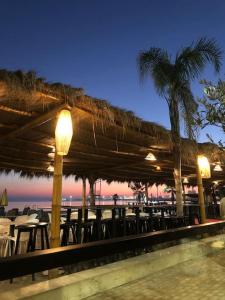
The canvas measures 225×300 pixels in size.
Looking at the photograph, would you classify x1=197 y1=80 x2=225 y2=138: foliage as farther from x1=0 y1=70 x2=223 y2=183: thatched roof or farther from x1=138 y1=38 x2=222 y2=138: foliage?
A: x1=0 y1=70 x2=223 y2=183: thatched roof

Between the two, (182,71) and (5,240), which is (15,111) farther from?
(182,71)

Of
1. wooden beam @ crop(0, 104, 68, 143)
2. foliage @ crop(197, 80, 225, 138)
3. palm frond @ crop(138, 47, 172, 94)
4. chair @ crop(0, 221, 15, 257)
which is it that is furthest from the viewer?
palm frond @ crop(138, 47, 172, 94)

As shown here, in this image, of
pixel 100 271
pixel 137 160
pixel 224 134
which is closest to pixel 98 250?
pixel 100 271

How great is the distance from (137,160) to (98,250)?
4.84 meters

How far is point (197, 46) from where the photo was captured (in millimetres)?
5996

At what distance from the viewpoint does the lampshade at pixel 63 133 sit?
346cm

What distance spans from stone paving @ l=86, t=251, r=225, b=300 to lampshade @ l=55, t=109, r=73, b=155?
165 cm

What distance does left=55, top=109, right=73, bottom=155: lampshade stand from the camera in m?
3.46

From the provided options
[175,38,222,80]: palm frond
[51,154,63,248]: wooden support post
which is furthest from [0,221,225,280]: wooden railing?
[175,38,222,80]: palm frond

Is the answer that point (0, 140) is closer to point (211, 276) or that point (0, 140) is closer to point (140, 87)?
point (140, 87)

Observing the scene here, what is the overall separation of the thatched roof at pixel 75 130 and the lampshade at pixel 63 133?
6.7 inches

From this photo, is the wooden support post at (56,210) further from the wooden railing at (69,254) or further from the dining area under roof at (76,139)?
the wooden railing at (69,254)

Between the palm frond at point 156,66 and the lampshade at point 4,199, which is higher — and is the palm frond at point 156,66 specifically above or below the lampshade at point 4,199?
above

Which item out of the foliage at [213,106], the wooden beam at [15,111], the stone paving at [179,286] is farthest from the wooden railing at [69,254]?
the foliage at [213,106]
